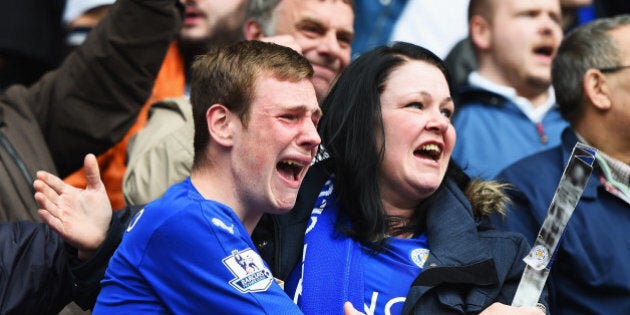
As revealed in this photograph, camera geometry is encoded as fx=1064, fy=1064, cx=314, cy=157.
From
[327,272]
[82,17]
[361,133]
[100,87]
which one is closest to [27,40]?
[82,17]

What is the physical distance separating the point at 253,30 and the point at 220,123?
5.24 feet

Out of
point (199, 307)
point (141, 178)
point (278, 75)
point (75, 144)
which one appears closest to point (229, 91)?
point (278, 75)

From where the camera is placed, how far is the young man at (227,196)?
3.10 m

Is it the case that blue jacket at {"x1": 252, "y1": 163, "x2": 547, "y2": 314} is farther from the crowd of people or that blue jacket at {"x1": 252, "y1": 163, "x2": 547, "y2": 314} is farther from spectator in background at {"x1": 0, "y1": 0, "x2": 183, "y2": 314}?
spectator in background at {"x1": 0, "y1": 0, "x2": 183, "y2": 314}

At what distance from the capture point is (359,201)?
12.5 feet

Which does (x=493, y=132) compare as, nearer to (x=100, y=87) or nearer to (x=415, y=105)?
(x=415, y=105)

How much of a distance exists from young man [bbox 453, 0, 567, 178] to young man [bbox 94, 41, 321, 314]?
1758 mm

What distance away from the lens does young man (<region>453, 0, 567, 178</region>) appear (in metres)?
5.12

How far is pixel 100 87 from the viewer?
14.7ft

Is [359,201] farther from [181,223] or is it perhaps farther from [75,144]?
[75,144]

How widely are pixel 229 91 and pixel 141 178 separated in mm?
1007

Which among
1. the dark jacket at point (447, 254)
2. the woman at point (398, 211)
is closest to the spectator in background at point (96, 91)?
the dark jacket at point (447, 254)

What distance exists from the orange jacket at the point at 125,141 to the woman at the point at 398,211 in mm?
1130

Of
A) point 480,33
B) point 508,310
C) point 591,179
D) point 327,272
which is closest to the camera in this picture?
point 508,310
